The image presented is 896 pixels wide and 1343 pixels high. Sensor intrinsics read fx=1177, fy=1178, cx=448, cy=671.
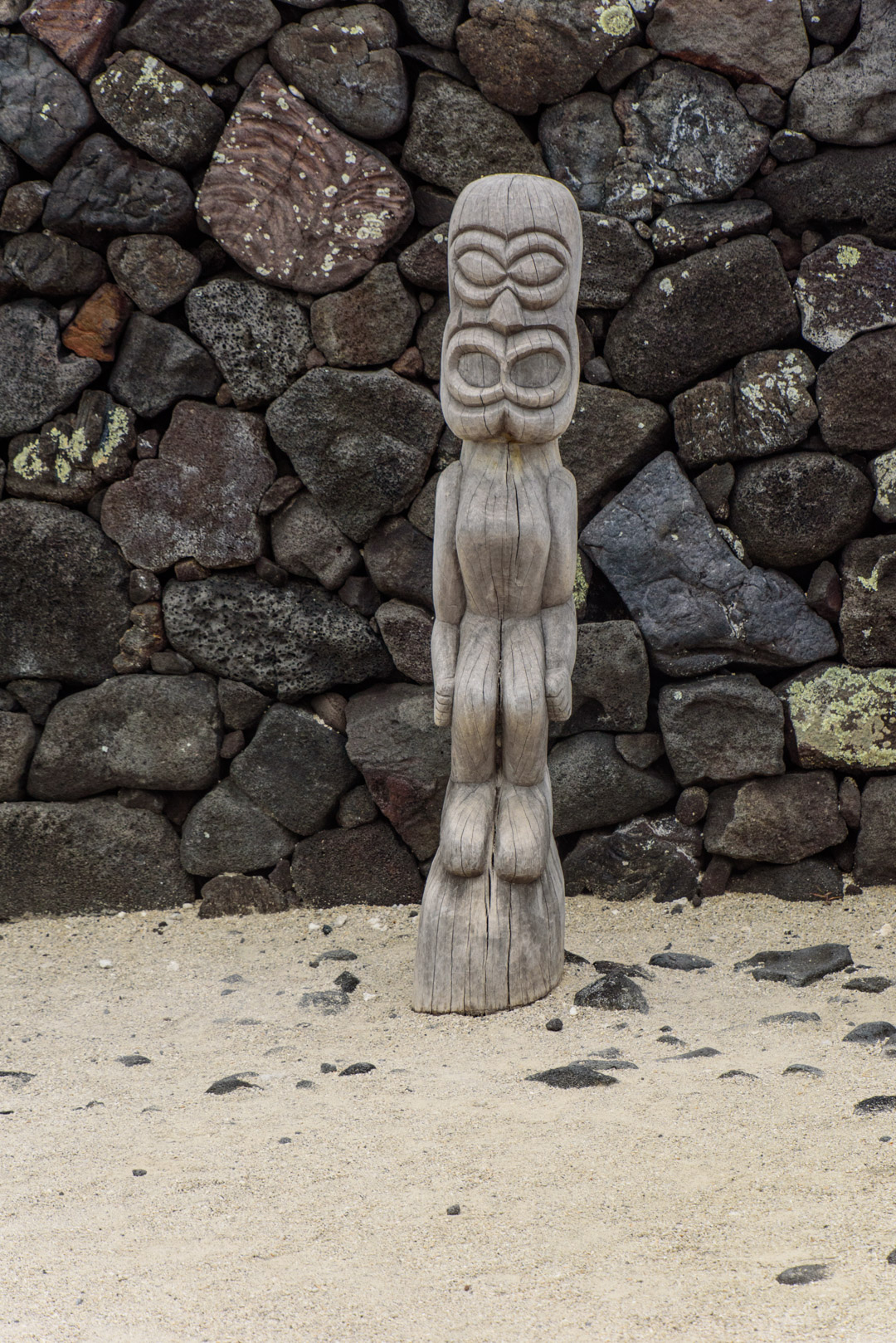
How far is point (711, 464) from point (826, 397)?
425 millimetres

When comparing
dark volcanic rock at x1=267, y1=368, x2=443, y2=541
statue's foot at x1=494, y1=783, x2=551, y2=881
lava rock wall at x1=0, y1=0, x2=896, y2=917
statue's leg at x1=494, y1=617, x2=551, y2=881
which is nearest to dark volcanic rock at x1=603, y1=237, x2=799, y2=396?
lava rock wall at x1=0, y1=0, x2=896, y2=917

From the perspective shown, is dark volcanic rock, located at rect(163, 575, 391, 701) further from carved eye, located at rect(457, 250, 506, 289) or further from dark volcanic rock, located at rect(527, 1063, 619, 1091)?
dark volcanic rock, located at rect(527, 1063, 619, 1091)

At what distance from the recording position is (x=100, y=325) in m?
4.05

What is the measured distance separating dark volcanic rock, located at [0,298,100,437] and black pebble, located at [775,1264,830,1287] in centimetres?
347

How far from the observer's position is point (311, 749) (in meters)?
4.16

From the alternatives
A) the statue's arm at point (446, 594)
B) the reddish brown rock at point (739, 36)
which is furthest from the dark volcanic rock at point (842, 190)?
the statue's arm at point (446, 594)

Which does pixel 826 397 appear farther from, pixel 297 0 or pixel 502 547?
pixel 297 0

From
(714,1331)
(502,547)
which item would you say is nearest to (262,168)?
(502,547)

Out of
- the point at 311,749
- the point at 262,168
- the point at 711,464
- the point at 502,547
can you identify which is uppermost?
the point at 262,168

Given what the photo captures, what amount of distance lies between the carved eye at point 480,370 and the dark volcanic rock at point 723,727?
4.76 ft

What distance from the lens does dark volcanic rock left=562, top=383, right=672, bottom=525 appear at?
4008mm

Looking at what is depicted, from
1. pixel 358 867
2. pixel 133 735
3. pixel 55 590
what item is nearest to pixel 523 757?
pixel 358 867

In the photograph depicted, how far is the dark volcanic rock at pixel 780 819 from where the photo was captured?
4.04m

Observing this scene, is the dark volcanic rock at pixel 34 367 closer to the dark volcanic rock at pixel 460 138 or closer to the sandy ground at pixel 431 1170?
the dark volcanic rock at pixel 460 138
